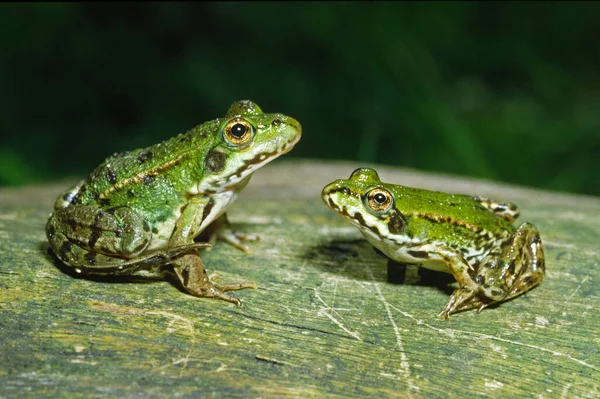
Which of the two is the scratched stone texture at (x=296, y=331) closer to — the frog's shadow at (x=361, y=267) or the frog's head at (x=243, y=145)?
the frog's shadow at (x=361, y=267)

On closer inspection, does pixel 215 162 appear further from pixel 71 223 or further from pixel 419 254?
pixel 419 254

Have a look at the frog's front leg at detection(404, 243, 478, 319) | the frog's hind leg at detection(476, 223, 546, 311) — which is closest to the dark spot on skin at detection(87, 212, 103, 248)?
the frog's front leg at detection(404, 243, 478, 319)

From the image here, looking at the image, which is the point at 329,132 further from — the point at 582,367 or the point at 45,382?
the point at 45,382

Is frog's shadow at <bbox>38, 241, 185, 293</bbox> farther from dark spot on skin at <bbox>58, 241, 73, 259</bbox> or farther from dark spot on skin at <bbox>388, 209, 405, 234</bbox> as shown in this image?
dark spot on skin at <bbox>388, 209, 405, 234</bbox>

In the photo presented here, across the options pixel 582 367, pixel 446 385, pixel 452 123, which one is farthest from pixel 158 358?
pixel 452 123

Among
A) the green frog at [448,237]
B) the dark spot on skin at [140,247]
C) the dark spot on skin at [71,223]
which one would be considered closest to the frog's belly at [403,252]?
the green frog at [448,237]

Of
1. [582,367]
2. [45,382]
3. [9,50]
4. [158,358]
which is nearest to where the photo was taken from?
[45,382]

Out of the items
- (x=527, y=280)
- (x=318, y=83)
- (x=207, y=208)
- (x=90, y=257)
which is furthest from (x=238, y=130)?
(x=318, y=83)
